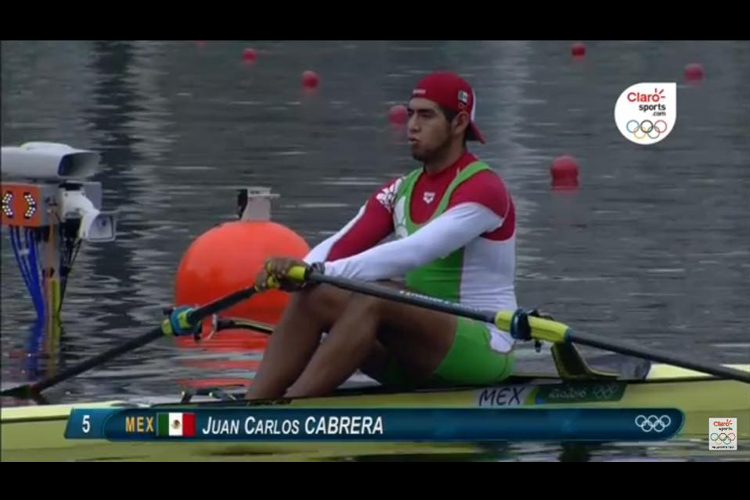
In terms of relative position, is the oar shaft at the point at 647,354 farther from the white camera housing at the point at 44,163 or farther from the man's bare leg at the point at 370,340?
the white camera housing at the point at 44,163

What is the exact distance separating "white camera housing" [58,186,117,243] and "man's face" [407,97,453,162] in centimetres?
247

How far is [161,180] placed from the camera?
58.1 ft

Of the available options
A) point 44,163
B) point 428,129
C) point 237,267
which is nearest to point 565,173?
point 237,267

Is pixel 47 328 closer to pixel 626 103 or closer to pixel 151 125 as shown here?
pixel 626 103

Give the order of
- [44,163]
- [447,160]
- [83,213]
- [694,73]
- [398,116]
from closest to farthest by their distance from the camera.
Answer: [447,160] → [44,163] → [83,213] → [398,116] → [694,73]

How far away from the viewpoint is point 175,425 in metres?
8.52

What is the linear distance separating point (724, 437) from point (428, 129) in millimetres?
1699

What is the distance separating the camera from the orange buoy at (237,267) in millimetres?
11570

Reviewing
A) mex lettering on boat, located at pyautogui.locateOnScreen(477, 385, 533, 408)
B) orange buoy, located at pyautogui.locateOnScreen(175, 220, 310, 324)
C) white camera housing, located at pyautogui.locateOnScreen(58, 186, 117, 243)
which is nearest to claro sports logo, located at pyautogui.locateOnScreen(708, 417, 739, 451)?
mex lettering on boat, located at pyautogui.locateOnScreen(477, 385, 533, 408)

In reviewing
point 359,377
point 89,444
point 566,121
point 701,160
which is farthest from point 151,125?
point 89,444

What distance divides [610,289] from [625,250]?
4.18ft

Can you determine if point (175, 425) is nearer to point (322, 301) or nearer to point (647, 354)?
point (322, 301)

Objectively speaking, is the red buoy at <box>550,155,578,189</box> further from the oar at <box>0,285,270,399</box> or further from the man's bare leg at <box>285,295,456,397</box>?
the man's bare leg at <box>285,295,456,397</box>

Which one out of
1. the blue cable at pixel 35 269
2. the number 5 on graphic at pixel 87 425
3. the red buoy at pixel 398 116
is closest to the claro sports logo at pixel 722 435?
the number 5 on graphic at pixel 87 425
